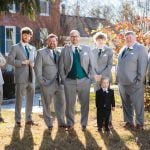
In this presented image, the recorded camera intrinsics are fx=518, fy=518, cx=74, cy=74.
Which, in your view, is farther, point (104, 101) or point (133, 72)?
point (133, 72)

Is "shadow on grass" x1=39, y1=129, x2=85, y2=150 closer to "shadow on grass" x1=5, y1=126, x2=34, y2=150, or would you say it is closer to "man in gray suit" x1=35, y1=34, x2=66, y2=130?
"shadow on grass" x1=5, y1=126, x2=34, y2=150

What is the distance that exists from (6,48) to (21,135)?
66.0 feet

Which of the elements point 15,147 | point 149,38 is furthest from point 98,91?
point 149,38

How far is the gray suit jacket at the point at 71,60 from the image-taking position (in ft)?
34.0

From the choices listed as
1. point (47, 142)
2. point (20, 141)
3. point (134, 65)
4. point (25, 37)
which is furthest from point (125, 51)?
point (20, 141)

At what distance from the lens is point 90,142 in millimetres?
9508

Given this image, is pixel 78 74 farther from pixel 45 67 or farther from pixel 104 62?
pixel 104 62

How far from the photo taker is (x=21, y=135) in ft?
33.3

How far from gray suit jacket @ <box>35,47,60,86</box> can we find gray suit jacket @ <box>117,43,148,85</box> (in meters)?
1.38

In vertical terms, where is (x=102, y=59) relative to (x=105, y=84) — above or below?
above

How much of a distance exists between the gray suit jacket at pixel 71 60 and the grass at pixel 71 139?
1.18 meters

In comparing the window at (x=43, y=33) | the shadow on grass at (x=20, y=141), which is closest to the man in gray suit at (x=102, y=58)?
the shadow on grass at (x=20, y=141)

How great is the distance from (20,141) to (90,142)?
130 cm

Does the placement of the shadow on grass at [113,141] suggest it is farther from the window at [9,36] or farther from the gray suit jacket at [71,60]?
Answer: the window at [9,36]
